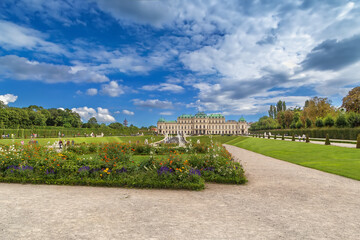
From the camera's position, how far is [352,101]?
35.8m

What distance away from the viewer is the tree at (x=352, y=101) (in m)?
34.8

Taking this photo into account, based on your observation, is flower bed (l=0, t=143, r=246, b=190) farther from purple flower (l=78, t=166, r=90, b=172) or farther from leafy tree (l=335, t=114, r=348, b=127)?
leafy tree (l=335, t=114, r=348, b=127)

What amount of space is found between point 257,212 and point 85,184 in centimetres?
547

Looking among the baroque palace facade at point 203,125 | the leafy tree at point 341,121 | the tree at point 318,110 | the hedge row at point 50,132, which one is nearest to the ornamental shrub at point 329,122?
the leafy tree at point 341,121

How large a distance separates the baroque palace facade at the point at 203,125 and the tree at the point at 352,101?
85713 mm

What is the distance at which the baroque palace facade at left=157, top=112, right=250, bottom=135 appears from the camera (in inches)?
4897

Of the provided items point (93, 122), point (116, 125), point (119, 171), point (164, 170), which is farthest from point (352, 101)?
point (93, 122)

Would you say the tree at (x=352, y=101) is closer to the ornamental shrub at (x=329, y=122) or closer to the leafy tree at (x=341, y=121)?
the ornamental shrub at (x=329, y=122)

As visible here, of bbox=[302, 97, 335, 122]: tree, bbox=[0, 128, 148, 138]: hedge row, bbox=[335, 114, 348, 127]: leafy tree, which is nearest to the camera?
bbox=[335, 114, 348, 127]: leafy tree

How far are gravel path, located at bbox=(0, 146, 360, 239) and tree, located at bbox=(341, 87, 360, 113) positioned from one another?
36.9m

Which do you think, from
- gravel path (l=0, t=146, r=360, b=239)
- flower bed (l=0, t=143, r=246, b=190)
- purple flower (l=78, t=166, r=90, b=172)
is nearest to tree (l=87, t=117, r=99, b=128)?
flower bed (l=0, t=143, r=246, b=190)

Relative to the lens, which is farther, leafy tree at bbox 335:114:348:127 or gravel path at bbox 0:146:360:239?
leafy tree at bbox 335:114:348:127

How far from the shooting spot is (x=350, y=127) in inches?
1156

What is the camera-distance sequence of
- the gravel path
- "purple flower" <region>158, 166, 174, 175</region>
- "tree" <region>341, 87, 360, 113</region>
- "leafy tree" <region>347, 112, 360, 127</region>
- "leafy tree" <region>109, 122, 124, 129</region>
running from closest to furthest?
the gravel path < "purple flower" <region>158, 166, 174, 175</region> < "leafy tree" <region>347, 112, 360, 127</region> < "tree" <region>341, 87, 360, 113</region> < "leafy tree" <region>109, 122, 124, 129</region>
